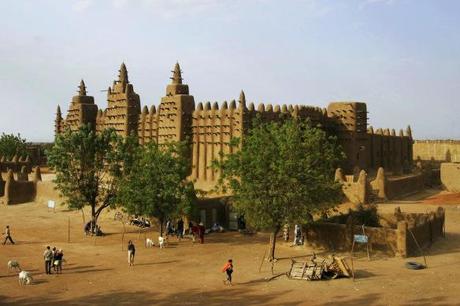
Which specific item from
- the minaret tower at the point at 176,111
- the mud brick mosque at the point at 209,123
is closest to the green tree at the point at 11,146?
the mud brick mosque at the point at 209,123

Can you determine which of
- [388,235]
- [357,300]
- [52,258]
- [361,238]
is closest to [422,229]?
[388,235]

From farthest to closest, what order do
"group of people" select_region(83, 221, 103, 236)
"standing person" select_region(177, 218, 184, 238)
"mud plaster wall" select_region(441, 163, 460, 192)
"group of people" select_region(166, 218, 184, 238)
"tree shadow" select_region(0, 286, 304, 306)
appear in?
1. "mud plaster wall" select_region(441, 163, 460, 192)
2. "group of people" select_region(83, 221, 103, 236)
3. "group of people" select_region(166, 218, 184, 238)
4. "standing person" select_region(177, 218, 184, 238)
5. "tree shadow" select_region(0, 286, 304, 306)

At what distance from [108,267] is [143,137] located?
30.3 meters

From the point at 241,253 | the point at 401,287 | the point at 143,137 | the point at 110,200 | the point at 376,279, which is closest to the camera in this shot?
the point at 401,287

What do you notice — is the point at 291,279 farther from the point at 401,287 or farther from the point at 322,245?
the point at 322,245

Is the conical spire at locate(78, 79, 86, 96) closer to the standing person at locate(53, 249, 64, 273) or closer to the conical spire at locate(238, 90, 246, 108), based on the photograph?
the conical spire at locate(238, 90, 246, 108)

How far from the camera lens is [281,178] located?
28.0 meters

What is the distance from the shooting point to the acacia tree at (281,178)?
2816cm

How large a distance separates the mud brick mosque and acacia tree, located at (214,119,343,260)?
14753mm

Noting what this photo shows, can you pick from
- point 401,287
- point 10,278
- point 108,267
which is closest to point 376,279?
point 401,287

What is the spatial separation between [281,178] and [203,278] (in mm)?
6993

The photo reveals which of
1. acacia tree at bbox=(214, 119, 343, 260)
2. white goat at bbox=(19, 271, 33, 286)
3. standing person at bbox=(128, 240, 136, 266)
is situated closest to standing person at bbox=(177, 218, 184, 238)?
acacia tree at bbox=(214, 119, 343, 260)

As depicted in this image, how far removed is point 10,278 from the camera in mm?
24469

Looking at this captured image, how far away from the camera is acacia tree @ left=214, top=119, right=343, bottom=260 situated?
92.4ft
